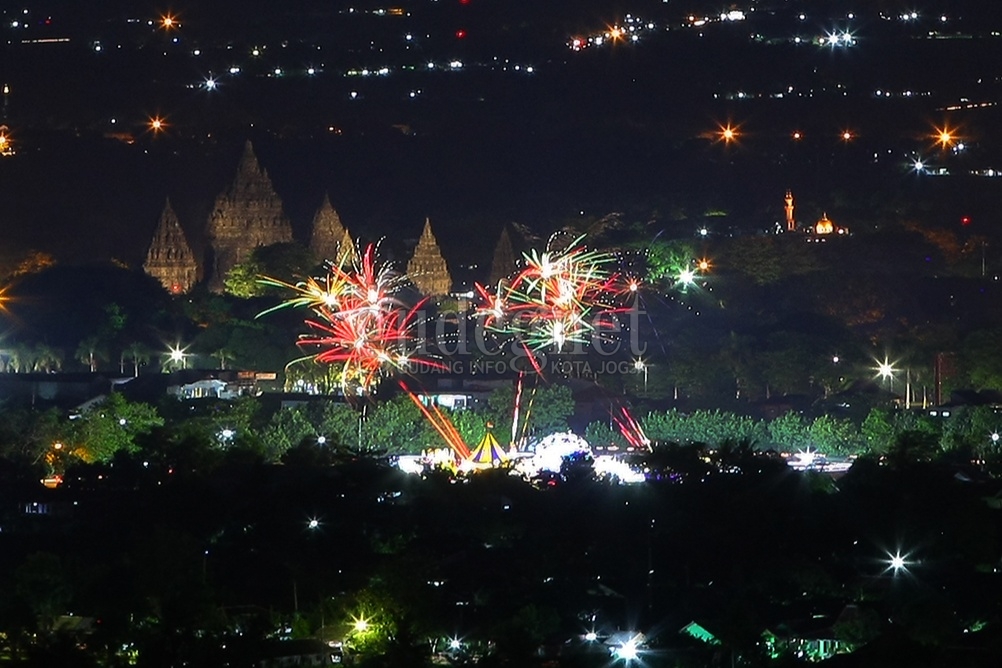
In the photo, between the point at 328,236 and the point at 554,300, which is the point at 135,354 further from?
the point at 328,236

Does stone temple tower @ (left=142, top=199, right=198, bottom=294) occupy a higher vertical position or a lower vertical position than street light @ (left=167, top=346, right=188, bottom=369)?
higher

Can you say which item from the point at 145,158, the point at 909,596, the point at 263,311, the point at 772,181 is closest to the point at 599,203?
the point at 772,181

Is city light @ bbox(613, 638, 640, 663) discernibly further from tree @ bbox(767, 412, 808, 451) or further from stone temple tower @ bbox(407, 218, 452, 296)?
stone temple tower @ bbox(407, 218, 452, 296)

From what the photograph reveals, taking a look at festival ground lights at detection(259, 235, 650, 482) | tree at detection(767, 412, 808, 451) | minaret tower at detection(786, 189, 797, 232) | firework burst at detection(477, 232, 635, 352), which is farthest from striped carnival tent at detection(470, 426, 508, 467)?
minaret tower at detection(786, 189, 797, 232)

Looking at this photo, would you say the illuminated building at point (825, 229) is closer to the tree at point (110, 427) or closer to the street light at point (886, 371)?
the street light at point (886, 371)

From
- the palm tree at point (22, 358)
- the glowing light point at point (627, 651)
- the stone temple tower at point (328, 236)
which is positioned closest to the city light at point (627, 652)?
the glowing light point at point (627, 651)

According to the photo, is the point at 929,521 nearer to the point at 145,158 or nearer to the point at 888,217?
the point at 888,217
